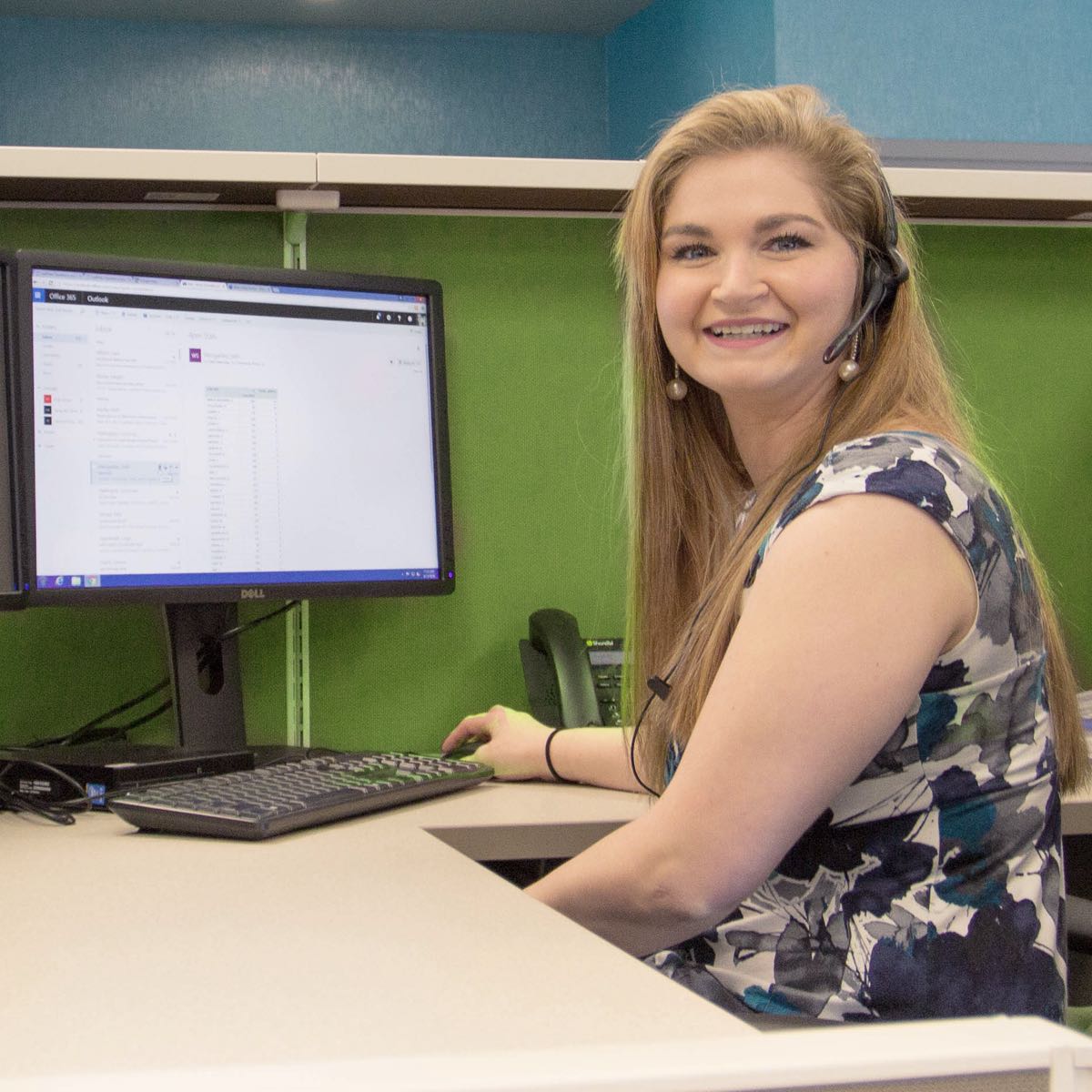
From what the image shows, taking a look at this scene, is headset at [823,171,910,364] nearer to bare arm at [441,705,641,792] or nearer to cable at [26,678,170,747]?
bare arm at [441,705,641,792]

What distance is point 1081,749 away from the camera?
3.82 ft

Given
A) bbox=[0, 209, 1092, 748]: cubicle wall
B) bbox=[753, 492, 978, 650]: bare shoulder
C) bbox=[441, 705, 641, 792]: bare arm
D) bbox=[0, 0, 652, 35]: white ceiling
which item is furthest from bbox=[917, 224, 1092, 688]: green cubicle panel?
bbox=[0, 0, 652, 35]: white ceiling

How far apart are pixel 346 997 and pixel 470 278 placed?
1.15 metres

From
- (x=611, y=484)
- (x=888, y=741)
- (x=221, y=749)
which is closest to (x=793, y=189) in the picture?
(x=888, y=741)

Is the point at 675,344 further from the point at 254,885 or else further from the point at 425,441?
the point at 254,885

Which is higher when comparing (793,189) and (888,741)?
(793,189)

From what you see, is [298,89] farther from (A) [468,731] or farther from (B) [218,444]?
(A) [468,731]

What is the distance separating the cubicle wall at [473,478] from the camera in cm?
158

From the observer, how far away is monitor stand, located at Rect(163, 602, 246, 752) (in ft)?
4.85

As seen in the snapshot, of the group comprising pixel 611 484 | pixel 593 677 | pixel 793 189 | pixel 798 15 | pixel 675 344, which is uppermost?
pixel 798 15

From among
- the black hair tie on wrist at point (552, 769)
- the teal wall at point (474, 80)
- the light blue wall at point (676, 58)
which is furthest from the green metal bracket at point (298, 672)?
the teal wall at point (474, 80)

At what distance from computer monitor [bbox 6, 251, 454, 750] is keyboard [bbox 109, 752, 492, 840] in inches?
9.1

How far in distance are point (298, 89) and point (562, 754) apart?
4183mm

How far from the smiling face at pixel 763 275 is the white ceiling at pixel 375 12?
13.0ft
